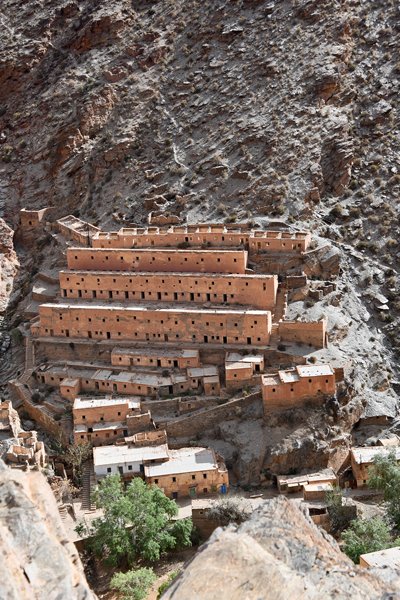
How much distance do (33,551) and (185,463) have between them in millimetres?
21989

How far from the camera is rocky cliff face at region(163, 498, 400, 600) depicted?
571 inches

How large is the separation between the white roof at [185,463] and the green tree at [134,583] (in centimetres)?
689

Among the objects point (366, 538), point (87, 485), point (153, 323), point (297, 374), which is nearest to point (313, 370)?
point (297, 374)

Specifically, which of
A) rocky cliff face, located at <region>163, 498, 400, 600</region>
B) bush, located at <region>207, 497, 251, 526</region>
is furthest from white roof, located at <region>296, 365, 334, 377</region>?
rocky cliff face, located at <region>163, 498, 400, 600</region>

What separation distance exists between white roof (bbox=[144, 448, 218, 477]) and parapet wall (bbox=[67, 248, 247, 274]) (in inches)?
453

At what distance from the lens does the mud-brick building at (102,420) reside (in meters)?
38.7

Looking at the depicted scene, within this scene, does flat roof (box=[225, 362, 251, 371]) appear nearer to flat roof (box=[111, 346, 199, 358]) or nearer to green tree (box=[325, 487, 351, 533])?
flat roof (box=[111, 346, 199, 358])

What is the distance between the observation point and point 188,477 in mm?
35906

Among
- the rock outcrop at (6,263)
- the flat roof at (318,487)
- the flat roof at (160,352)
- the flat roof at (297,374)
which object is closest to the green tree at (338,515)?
the flat roof at (318,487)

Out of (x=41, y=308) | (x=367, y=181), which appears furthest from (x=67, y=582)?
(x=367, y=181)

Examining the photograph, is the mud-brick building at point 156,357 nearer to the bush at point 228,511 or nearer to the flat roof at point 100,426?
the flat roof at point 100,426

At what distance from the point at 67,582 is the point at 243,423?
2475cm

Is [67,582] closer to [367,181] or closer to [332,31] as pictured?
[367,181]

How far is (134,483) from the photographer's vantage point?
33.1 metres
